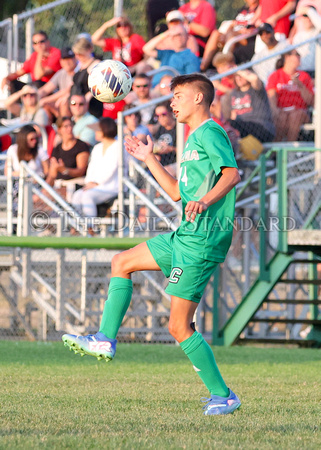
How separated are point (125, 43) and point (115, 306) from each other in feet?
37.3

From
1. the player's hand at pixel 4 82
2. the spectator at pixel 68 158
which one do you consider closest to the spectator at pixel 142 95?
the spectator at pixel 68 158

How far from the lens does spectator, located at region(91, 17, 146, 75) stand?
Result: 1612cm

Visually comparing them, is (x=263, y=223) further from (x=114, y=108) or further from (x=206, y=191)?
(x=206, y=191)

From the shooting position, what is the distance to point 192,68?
1464 cm

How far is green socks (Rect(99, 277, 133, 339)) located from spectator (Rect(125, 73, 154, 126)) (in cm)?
786

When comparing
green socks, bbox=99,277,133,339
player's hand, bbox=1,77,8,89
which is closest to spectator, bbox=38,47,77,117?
player's hand, bbox=1,77,8,89

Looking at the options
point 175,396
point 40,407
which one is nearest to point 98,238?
point 175,396

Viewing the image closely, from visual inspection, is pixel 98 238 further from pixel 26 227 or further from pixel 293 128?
pixel 293 128

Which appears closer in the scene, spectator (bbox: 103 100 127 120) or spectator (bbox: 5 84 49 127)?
spectator (bbox: 103 100 127 120)

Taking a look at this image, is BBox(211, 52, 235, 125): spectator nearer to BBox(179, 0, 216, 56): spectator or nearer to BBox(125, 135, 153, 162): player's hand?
BBox(179, 0, 216, 56): spectator

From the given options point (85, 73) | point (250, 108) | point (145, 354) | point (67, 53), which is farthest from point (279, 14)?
point (145, 354)

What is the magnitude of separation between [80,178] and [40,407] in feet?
25.1

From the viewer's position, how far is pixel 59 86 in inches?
636

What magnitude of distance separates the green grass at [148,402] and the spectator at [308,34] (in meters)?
5.56
